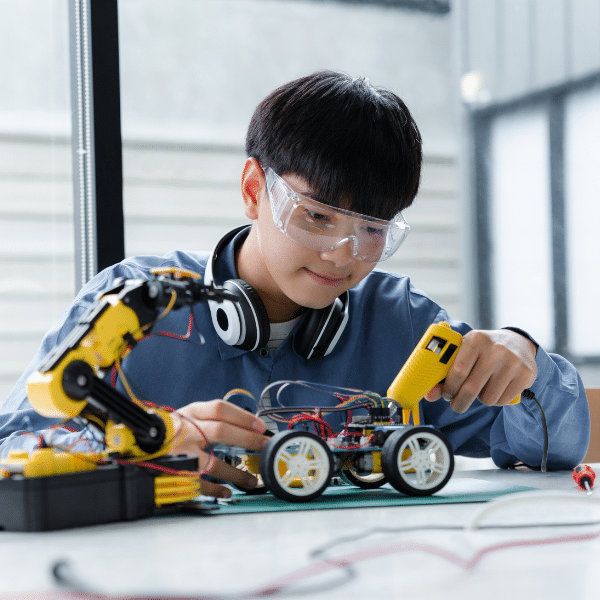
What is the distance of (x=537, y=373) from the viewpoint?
48.2 inches

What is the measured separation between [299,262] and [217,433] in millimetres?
448

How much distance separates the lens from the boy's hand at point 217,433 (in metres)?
0.87

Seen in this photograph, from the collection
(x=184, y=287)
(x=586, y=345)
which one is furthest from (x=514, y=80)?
(x=184, y=287)

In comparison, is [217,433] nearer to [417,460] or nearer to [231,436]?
[231,436]

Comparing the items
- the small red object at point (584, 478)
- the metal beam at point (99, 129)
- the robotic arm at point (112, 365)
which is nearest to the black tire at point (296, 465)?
the robotic arm at point (112, 365)

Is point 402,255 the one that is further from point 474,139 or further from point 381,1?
point 381,1

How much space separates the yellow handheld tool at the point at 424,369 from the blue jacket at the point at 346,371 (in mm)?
276

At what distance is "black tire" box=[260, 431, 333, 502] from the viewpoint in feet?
2.77

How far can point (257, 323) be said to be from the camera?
1.22 metres

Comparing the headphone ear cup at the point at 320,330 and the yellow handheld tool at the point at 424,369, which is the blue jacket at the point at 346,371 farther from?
the yellow handheld tool at the point at 424,369

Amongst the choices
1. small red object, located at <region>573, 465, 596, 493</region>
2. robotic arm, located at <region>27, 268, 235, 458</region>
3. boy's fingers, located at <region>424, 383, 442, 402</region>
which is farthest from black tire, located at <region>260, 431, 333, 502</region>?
small red object, located at <region>573, 465, 596, 493</region>

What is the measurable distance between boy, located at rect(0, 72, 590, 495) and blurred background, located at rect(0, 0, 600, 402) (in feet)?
2.82

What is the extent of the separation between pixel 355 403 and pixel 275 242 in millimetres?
379

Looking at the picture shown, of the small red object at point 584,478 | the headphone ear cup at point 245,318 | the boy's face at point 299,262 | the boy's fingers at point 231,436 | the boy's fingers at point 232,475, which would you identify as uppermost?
the boy's face at point 299,262
